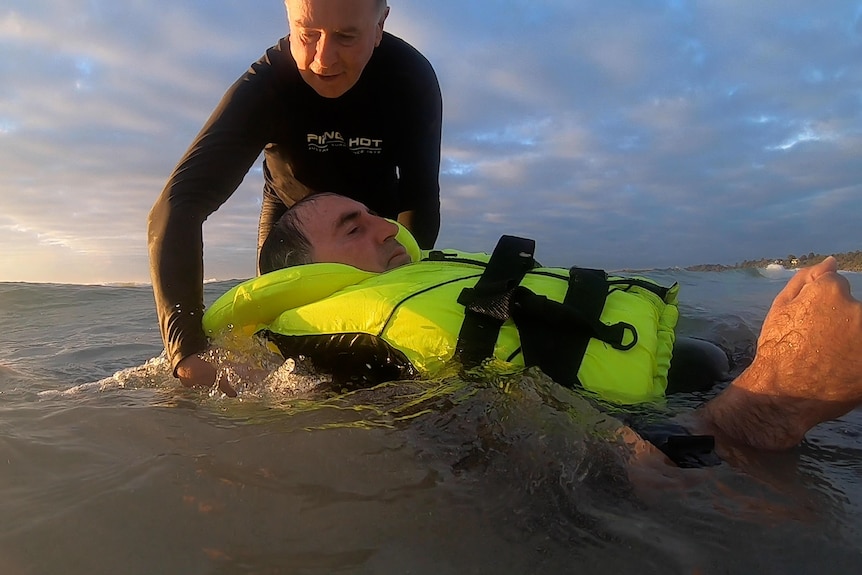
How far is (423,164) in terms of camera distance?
12.3ft

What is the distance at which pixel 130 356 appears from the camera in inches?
157

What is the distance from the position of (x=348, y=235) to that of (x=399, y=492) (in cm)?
169

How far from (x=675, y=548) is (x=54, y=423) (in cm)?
172

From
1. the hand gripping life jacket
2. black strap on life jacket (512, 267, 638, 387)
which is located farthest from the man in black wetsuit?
black strap on life jacket (512, 267, 638, 387)

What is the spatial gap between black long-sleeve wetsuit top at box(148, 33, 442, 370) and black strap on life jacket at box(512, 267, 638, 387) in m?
1.33

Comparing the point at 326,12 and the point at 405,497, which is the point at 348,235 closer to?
the point at 326,12

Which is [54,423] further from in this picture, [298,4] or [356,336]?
[298,4]

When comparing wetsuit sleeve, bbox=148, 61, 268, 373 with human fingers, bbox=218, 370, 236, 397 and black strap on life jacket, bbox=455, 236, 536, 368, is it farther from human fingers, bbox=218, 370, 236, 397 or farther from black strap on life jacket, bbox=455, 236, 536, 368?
black strap on life jacket, bbox=455, 236, 536, 368

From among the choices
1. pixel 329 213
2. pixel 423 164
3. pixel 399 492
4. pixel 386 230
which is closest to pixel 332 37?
pixel 329 213

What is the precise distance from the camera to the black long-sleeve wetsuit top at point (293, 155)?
2496 millimetres

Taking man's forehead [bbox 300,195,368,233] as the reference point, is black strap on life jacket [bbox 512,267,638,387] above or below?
below

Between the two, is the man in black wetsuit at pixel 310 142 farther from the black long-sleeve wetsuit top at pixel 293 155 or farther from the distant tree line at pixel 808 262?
the distant tree line at pixel 808 262

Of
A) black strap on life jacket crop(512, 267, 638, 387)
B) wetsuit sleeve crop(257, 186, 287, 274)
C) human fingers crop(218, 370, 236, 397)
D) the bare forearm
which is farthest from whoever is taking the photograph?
wetsuit sleeve crop(257, 186, 287, 274)

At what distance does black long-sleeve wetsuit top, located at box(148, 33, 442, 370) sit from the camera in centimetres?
250
